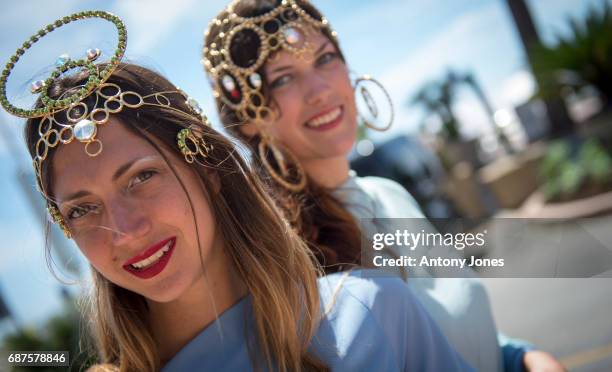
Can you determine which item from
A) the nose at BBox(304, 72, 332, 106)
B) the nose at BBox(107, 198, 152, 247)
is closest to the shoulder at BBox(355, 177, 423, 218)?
the nose at BBox(304, 72, 332, 106)

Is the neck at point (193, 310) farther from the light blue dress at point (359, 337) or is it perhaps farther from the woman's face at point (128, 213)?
the woman's face at point (128, 213)

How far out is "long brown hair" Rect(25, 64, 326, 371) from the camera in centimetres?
175

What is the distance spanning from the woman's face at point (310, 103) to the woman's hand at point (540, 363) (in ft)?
3.86

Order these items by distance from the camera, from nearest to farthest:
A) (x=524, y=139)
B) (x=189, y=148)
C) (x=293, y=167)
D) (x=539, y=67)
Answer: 1. (x=189, y=148)
2. (x=293, y=167)
3. (x=539, y=67)
4. (x=524, y=139)

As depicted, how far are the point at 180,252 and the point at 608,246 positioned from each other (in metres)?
1.65

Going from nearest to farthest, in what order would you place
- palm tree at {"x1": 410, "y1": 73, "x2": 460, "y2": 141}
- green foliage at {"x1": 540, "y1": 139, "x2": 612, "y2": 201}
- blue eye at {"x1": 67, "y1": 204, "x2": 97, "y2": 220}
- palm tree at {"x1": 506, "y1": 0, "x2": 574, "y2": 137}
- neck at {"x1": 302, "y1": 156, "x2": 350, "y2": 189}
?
blue eye at {"x1": 67, "y1": 204, "x2": 97, "y2": 220}, neck at {"x1": 302, "y1": 156, "x2": 350, "y2": 189}, green foliage at {"x1": 540, "y1": 139, "x2": 612, "y2": 201}, palm tree at {"x1": 506, "y1": 0, "x2": 574, "y2": 137}, palm tree at {"x1": 410, "y1": 73, "x2": 460, "y2": 141}

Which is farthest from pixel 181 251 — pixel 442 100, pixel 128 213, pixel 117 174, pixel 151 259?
pixel 442 100

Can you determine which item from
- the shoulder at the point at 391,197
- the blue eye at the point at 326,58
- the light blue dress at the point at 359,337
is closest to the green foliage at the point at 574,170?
the shoulder at the point at 391,197

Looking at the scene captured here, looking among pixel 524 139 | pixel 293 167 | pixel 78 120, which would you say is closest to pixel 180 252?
pixel 78 120

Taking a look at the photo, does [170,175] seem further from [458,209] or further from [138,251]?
[458,209]

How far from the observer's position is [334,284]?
194 cm

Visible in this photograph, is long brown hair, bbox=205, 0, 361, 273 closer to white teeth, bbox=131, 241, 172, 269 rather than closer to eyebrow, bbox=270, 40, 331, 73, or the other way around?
eyebrow, bbox=270, 40, 331, 73

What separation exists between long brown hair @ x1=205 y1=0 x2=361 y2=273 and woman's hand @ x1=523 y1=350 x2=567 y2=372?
2.55ft

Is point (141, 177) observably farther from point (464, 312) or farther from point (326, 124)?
point (464, 312)
